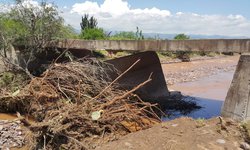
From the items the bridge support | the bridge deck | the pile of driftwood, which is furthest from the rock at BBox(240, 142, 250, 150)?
the bridge deck

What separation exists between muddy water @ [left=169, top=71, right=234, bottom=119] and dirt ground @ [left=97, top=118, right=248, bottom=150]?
629 centimetres

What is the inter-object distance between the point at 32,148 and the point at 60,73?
323 cm

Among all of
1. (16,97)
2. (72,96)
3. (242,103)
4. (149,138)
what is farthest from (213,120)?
(16,97)

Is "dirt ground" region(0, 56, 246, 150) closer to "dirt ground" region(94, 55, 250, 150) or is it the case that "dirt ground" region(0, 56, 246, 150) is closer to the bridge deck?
"dirt ground" region(94, 55, 250, 150)

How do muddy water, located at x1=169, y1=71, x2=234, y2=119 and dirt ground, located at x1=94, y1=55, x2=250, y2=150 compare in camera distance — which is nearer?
dirt ground, located at x1=94, y1=55, x2=250, y2=150

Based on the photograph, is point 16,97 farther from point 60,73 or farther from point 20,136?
point 20,136

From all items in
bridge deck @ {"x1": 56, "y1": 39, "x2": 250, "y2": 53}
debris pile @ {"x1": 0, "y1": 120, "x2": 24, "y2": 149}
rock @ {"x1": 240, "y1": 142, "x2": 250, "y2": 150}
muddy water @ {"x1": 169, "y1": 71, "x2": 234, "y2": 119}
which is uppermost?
bridge deck @ {"x1": 56, "y1": 39, "x2": 250, "y2": 53}

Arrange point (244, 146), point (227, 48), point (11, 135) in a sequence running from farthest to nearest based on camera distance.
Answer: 1. point (227, 48)
2. point (11, 135)
3. point (244, 146)

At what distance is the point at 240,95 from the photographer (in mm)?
9344

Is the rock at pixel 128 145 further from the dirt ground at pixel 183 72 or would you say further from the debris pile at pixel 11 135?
the dirt ground at pixel 183 72

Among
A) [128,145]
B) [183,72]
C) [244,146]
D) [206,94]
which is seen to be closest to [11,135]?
[128,145]

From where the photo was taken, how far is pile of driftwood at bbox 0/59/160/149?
9.04m

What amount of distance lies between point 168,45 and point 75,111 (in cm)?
435

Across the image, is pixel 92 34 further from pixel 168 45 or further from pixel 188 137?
pixel 188 137
